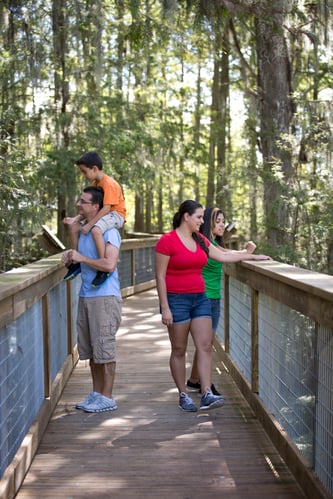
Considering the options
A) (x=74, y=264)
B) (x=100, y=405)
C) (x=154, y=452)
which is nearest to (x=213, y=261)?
(x=74, y=264)

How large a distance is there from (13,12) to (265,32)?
162 inches

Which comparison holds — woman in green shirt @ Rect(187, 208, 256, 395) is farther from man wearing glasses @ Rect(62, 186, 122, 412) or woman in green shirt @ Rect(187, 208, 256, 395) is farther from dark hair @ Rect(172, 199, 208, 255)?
man wearing glasses @ Rect(62, 186, 122, 412)

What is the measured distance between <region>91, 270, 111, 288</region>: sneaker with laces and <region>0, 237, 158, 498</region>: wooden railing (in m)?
0.31

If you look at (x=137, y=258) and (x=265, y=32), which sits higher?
(x=265, y=32)

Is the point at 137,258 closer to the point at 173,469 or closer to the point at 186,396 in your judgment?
the point at 186,396

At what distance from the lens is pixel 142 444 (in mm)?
4336

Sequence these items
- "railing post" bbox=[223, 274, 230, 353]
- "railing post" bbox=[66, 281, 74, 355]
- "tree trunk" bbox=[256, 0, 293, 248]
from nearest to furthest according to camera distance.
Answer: "railing post" bbox=[66, 281, 74, 355]
"railing post" bbox=[223, 274, 230, 353]
"tree trunk" bbox=[256, 0, 293, 248]

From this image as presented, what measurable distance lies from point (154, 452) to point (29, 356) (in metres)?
0.92

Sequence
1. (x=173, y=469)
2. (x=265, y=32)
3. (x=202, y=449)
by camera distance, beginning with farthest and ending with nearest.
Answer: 1. (x=265, y=32)
2. (x=202, y=449)
3. (x=173, y=469)

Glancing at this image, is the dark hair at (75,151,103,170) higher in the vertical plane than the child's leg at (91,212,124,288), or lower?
higher

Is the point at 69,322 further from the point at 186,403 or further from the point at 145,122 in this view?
the point at 145,122

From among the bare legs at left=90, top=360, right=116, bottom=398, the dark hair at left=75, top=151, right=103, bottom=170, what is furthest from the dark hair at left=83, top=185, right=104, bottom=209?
Answer: the bare legs at left=90, top=360, right=116, bottom=398

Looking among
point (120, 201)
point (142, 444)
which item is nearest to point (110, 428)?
point (142, 444)

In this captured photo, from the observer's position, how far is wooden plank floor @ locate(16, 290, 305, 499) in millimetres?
3580
